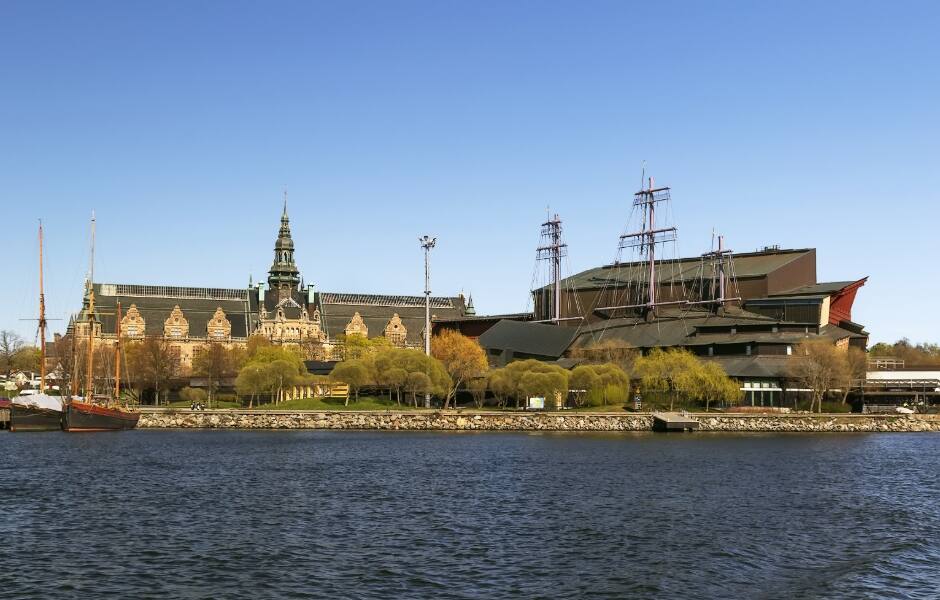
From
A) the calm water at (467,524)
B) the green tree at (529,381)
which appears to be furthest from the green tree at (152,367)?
the calm water at (467,524)

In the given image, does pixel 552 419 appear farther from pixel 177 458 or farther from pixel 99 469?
pixel 99 469

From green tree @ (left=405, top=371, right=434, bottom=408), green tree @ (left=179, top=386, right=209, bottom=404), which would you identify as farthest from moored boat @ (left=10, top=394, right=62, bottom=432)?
green tree @ (left=405, top=371, right=434, bottom=408)

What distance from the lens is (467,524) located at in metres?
45.2

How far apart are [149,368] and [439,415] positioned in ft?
195

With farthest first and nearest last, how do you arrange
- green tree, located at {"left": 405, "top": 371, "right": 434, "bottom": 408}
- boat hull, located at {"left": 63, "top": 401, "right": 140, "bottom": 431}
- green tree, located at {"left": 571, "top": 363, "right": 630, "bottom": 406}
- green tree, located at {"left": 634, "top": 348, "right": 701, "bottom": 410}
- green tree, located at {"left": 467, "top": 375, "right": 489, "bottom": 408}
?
green tree, located at {"left": 467, "top": 375, "right": 489, "bottom": 408} → green tree, located at {"left": 405, "top": 371, "right": 434, "bottom": 408} → green tree, located at {"left": 571, "top": 363, "right": 630, "bottom": 406} → green tree, located at {"left": 634, "top": 348, "right": 701, "bottom": 410} → boat hull, located at {"left": 63, "top": 401, "right": 140, "bottom": 431}

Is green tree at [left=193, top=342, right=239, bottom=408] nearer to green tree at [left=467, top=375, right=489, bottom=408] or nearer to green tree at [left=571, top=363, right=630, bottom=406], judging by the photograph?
green tree at [left=467, top=375, right=489, bottom=408]

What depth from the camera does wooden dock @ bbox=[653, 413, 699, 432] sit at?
112m

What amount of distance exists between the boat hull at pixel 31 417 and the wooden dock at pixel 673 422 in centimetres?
6143

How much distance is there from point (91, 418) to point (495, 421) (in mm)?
41116

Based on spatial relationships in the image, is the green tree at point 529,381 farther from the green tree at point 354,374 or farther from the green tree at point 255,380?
the green tree at point 255,380

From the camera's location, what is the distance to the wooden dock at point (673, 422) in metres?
112

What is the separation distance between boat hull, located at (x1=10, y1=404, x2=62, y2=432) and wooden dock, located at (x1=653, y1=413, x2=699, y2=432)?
61.4 metres

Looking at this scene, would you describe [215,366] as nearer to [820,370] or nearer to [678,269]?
[678,269]

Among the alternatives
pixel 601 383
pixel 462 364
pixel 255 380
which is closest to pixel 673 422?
pixel 601 383
